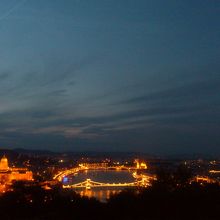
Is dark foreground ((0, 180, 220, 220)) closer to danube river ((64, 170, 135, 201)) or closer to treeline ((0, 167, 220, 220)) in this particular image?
treeline ((0, 167, 220, 220))

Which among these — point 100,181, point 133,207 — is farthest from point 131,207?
point 100,181

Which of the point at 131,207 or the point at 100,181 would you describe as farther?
the point at 100,181

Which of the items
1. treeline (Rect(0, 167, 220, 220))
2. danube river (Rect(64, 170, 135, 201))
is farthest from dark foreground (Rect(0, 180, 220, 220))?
danube river (Rect(64, 170, 135, 201))

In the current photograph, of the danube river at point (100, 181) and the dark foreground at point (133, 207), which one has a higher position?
the danube river at point (100, 181)

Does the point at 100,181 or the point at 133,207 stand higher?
the point at 100,181

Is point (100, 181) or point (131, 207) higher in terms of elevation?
point (100, 181)

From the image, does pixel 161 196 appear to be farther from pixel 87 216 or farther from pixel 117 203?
pixel 87 216

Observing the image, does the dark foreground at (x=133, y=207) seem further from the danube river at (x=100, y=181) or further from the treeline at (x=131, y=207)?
the danube river at (x=100, y=181)

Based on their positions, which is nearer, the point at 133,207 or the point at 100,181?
the point at 133,207

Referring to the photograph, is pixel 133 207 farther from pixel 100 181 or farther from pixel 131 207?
pixel 100 181

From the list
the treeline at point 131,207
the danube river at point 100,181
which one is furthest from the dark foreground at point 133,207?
the danube river at point 100,181

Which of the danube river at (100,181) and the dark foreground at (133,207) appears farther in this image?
the danube river at (100,181)
